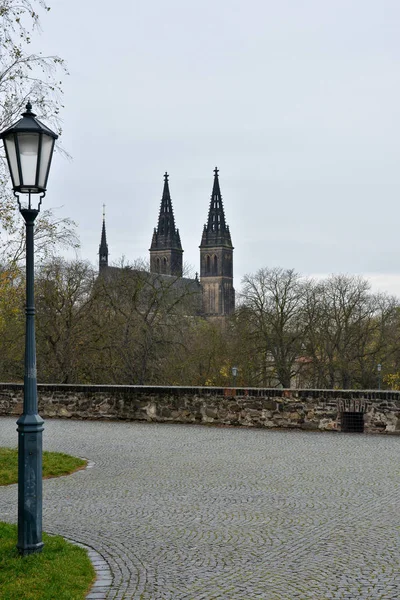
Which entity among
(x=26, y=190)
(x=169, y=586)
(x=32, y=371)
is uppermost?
(x=26, y=190)

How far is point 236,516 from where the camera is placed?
8.53m

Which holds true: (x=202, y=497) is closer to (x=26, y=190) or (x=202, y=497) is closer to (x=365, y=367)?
(x=26, y=190)

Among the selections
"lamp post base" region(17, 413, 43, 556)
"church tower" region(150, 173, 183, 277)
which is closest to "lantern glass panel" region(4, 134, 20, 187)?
"lamp post base" region(17, 413, 43, 556)

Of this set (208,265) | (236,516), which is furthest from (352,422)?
(208,265)

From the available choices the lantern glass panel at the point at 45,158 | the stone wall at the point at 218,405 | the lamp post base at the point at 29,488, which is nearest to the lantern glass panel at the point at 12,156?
the lantern glass panel at the point at 45,158

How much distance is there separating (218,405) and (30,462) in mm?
12698

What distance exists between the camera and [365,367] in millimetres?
49750

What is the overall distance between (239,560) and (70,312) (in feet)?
101

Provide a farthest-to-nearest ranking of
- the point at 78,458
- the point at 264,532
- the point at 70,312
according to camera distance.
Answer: the point at 70,312, the point at 78,458, the point at 264,532

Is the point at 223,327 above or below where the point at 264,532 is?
above

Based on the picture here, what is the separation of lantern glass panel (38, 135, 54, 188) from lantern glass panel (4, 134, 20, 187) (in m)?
0.20

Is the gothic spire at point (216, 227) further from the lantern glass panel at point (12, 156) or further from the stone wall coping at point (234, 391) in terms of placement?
the lantern glass panel at point (12, 156)

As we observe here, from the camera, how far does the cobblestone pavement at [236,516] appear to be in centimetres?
600

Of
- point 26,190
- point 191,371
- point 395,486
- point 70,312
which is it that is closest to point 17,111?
point 26,190
